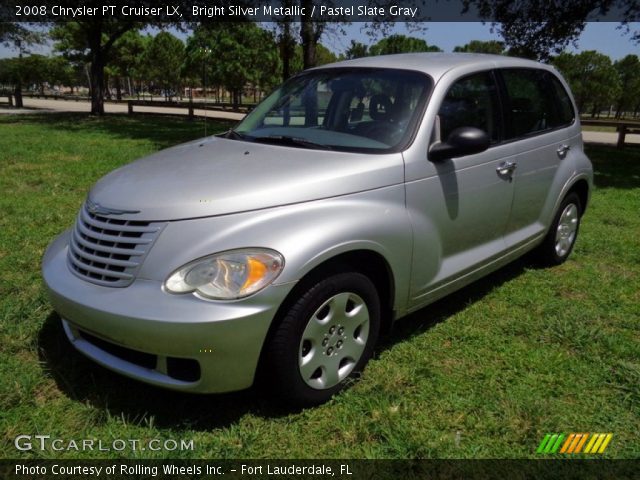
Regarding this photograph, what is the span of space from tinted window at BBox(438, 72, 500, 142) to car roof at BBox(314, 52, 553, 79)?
0.11 m

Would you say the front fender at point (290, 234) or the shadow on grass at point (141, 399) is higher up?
the front fender at point (290, 234)

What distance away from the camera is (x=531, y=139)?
13.0 ft

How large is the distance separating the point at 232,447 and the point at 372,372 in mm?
944

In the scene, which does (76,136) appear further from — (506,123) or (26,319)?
(506,123)

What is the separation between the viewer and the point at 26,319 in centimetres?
348

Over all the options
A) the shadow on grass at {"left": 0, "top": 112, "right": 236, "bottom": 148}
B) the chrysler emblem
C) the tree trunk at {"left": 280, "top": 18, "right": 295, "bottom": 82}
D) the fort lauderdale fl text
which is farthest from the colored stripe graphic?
the tree trunk at {"left": 280, "top": 18, "right": 295, "bottom": 82}

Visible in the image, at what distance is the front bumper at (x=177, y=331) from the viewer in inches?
86.7

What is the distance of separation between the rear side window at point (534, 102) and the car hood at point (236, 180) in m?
1.44

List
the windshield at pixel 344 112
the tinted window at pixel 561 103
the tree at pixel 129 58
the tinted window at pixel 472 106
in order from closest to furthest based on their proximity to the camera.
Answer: the windshield at pixel 344 112
the tinted window at pixel 472 106
the tinted window at pixel 561 103
the tree at pixel 129 58

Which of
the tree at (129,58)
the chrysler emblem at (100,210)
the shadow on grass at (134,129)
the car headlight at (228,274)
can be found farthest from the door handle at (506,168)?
the tree at (129,58)

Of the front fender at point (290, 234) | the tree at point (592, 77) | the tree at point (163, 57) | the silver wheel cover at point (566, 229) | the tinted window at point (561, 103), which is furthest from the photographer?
the tree at point (163, 57)

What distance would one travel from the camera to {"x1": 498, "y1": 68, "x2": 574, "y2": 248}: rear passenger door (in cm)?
380

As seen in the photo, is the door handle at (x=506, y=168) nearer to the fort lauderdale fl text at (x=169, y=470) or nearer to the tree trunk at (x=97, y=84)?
the fort lauderdale fl text at (x=169, y=470)

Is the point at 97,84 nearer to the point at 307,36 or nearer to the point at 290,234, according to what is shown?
the point at 307,36
